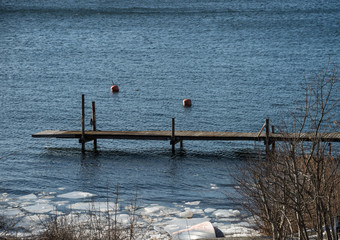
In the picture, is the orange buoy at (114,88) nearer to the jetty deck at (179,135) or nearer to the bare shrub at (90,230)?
the jetty deck at (179,135)

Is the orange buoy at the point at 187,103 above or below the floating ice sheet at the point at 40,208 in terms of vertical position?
above

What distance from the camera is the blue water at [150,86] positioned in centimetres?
2914

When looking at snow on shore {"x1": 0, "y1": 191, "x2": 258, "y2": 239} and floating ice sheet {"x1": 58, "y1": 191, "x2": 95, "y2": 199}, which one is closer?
snow on shore {"x1": 0, "y1": 191, "x2": 258, "y2": 239}

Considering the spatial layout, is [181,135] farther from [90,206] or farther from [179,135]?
[90,206]

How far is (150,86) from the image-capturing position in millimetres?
54062

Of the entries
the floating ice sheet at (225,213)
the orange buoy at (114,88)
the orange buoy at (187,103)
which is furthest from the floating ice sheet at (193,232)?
the orange buoy at (114,88)

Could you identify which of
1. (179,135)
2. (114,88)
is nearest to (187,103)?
(114,88)

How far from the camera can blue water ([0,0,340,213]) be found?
95.6 feet

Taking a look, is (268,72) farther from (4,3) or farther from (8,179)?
(4,3)

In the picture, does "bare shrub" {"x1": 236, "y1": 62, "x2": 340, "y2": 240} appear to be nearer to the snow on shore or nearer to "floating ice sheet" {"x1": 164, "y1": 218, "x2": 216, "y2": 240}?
"floating ice sheet" {"x1": 164, "y1": 218, "x2": 216, "y2": 240}

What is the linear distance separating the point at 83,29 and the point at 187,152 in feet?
246

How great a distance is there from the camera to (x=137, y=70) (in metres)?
63.0

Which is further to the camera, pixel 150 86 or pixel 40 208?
pixel 150 86

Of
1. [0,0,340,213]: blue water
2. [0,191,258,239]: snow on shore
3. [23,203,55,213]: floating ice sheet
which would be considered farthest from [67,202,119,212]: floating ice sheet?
[0,0,340,213]: blue water
